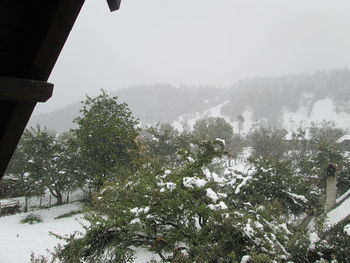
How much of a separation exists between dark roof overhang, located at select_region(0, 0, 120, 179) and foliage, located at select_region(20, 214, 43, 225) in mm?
16030

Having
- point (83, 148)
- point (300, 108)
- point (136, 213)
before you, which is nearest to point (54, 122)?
point (300, 108)

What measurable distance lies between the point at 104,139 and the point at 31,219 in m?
6.14

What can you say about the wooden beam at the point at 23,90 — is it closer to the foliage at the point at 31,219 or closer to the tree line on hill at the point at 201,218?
the tree line on hill at the point at 201,218

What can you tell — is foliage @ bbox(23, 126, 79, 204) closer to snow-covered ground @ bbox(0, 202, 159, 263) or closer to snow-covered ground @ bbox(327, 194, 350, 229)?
snow-covered ground @ bbox(0, 202, 159, 263)

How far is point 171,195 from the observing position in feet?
21.2

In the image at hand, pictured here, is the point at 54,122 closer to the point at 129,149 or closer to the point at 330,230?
the point at 129,149

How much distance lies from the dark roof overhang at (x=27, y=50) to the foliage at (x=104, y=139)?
1535 cm

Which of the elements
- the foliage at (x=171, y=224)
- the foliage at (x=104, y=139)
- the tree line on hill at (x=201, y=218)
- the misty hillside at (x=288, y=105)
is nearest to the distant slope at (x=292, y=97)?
the misty hillside at (x=288, y=105)

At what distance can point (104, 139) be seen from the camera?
17375 millimetres

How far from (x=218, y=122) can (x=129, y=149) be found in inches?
1626

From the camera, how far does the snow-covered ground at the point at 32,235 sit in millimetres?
10256

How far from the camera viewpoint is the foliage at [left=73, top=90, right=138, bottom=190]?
17.1 m

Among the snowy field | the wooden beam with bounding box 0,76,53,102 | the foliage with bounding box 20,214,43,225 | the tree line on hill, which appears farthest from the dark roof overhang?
the foliage with bounding box 20,214,43,225

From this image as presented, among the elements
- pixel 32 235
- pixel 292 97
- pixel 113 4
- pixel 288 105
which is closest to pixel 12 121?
pixel 113 4
